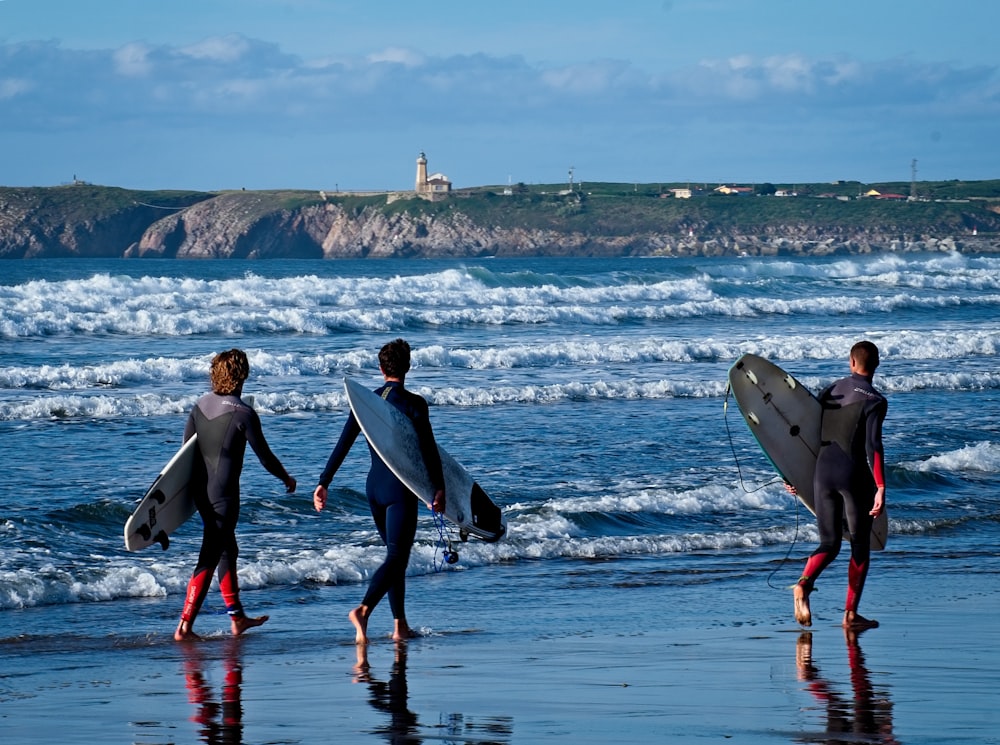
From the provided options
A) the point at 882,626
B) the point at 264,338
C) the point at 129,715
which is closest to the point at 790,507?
the point at 882,626

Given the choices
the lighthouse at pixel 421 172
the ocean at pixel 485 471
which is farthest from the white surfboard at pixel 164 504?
the lighthouse at pixel 421 172

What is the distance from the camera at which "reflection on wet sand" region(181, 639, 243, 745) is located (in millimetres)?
5527

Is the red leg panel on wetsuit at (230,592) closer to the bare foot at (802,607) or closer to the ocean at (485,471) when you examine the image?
the ocean at (485,471)

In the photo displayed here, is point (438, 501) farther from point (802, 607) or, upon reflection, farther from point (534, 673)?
point (802, 607)

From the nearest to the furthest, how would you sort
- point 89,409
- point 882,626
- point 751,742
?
1. point 751,742
2. point 882,626
3. point 89,409

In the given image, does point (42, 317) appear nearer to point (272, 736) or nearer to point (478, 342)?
point (478, 342)

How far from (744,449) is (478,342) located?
14812 millimetres

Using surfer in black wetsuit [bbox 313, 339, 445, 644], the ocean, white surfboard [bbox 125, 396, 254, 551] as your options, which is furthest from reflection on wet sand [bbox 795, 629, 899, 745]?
white surfboard [bbox 125, 396, 254, 551]

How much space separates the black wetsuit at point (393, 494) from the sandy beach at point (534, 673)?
0.37 m

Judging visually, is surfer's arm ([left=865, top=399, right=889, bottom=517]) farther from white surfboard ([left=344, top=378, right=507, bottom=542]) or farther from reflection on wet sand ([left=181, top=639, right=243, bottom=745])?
reflection on wet sand ([left=181, top=639, right=243, bottom=745])

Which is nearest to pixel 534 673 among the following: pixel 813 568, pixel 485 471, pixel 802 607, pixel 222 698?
pixel 222 698

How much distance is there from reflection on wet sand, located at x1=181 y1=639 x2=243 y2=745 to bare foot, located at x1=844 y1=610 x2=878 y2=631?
3394mm

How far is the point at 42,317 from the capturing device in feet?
107

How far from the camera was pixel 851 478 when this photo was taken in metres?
8.02
